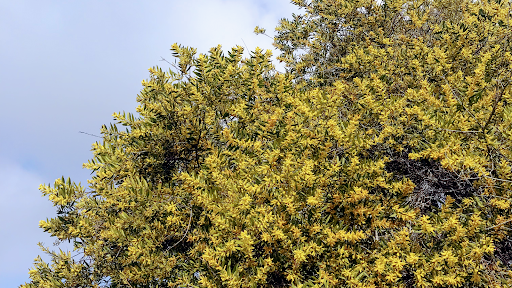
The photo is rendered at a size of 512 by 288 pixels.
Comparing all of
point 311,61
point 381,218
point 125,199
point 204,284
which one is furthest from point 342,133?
point 311,61

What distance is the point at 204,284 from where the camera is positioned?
398 centimetres

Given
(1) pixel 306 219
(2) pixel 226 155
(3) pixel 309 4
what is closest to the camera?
(1) pixel 306 219

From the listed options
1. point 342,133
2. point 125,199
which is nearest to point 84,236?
point 125,199

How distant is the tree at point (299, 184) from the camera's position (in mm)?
4000

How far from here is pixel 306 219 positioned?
4156 mm

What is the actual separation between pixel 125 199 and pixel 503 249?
4481mm

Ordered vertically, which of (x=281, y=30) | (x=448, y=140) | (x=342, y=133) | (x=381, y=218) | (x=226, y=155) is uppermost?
(x=281, y=30)

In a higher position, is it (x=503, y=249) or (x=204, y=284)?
(x=204, y=284)

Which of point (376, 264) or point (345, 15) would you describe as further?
point (345, 15)

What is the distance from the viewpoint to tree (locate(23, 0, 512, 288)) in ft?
13.1

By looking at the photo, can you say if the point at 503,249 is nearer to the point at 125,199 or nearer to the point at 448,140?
the point at 448,140

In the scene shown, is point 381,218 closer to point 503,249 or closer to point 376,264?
point 376,264

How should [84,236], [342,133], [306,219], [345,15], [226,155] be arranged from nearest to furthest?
[306,219]
[342,133]
[226,155]
[84,236]
[345,15]

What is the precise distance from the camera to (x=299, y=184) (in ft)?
13.4
